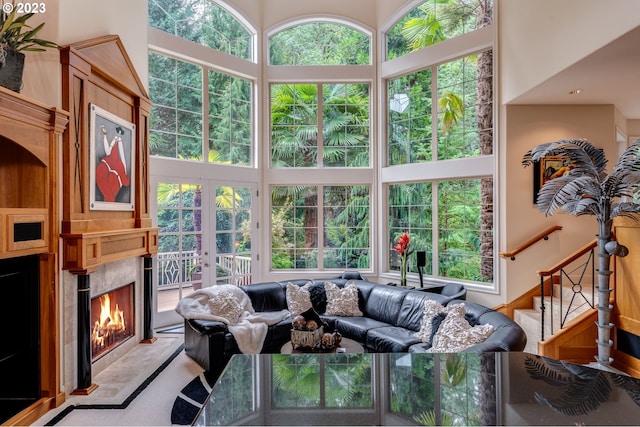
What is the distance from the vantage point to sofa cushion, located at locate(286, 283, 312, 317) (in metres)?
5.07

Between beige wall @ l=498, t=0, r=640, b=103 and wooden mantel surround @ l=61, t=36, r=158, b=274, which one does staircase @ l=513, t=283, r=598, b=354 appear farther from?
wooden mantel surround @ l=61, t=36, r=158, b=274

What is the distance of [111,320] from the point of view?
420 cm

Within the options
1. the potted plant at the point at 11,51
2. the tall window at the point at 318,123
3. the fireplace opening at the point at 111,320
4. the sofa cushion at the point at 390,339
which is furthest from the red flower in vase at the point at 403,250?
the potted plant at the point at 11,51

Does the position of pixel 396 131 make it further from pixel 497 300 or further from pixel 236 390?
pixel 236 390

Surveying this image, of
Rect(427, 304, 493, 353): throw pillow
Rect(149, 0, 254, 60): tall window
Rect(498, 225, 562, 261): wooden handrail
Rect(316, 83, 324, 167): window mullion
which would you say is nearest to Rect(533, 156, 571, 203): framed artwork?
Rect(498, 225, 562, 261): wooden handrail

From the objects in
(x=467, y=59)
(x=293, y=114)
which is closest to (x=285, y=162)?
(x=293, y=114)

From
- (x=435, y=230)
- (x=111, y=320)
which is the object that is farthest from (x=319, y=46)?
(x=111, y=320)

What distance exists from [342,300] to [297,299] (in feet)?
2.00

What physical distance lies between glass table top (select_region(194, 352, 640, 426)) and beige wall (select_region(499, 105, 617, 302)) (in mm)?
3897

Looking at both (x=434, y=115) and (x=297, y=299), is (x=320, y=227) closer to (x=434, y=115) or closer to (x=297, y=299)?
(x=297, y=299)

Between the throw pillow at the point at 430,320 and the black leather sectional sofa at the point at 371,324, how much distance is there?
7 centimetres

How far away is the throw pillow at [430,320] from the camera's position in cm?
374

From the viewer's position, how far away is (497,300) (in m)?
5.17

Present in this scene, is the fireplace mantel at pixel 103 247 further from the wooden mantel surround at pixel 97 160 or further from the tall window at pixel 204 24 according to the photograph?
the tall window at pixel 204 24
